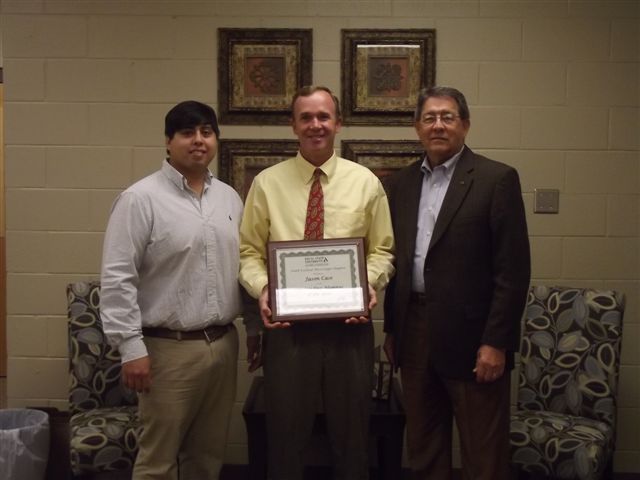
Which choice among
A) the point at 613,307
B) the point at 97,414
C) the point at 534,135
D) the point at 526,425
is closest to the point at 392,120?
the point at 534,135

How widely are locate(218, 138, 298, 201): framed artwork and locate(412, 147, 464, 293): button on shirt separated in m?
0.91

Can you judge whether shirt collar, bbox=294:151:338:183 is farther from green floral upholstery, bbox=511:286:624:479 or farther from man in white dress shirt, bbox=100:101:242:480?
green floral upholstery, bbox=511:286:624:479

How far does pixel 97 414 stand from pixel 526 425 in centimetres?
172

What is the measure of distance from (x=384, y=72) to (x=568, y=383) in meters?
1.58

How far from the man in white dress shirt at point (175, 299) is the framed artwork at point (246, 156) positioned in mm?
749

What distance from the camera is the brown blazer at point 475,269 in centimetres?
207

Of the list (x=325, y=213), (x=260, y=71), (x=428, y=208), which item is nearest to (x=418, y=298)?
(x=428, y=208)

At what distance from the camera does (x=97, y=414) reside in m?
2.63

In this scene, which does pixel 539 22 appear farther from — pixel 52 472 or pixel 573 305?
pixel 52 472

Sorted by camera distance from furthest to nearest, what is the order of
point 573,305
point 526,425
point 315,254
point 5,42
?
point 5,42, point 573,305, point 526,425, point 315,254

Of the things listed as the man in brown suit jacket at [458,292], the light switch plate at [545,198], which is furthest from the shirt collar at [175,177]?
the light switch plate at [545,198]

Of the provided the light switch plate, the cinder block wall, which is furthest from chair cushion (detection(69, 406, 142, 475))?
the light switch plate

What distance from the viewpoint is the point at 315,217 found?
220 centimetres

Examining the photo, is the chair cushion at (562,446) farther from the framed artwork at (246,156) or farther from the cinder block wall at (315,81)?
the framed artwork at (246,156)
